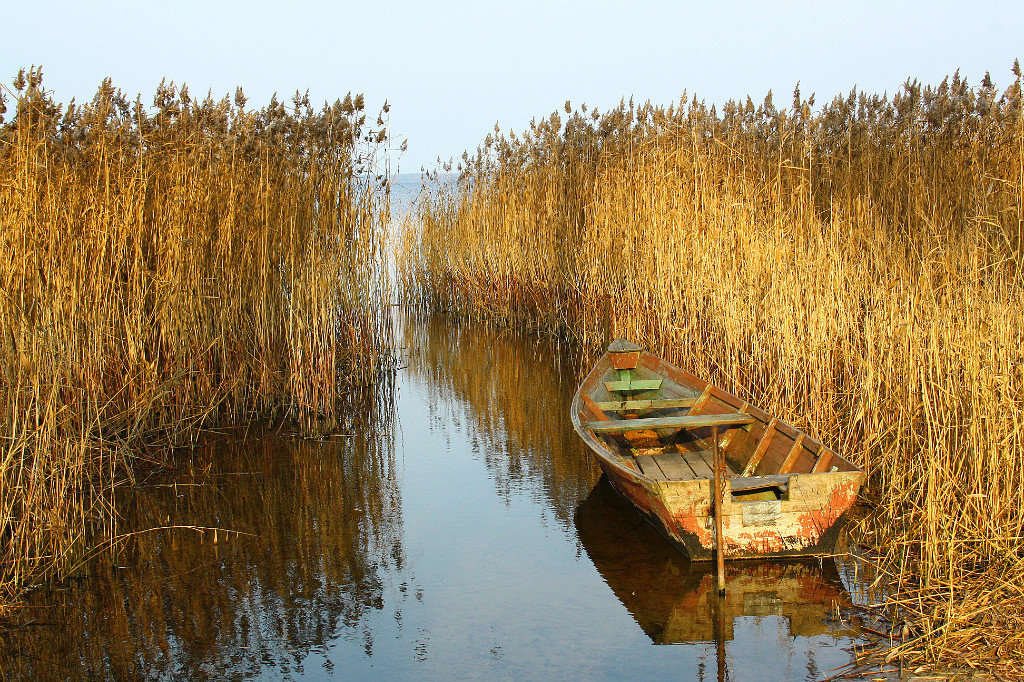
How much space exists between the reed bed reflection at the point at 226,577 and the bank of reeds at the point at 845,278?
2.17 meters

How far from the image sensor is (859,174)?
271 inches

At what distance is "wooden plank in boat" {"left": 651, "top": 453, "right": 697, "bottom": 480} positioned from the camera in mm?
4328

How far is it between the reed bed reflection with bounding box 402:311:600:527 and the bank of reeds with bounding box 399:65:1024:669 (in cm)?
58

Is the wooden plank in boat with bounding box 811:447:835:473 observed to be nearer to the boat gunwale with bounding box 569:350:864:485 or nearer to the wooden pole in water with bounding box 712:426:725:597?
the boat gunwale with bounding box 569:350:864:485

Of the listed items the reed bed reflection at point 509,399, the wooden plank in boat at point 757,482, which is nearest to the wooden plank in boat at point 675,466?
the reed bed reflection at point 509,399

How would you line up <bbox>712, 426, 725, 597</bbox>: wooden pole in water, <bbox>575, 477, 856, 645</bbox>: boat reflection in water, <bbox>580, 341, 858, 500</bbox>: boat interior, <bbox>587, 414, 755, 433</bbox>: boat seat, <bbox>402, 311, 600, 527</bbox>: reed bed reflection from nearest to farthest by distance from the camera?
<bbox>575, 477, 856, 645</bbox>: boat reflection in water → <bbox>712, 426, 725, 597</bbox>: wooden pole in water → <bbox>580, 341, 858, 500</bbox>: boat interior → <bbox>587, 414, 755, 433</bbox>: boat seat → <bbox>402, 311, 600, 527</bbox>: reed bed reflection

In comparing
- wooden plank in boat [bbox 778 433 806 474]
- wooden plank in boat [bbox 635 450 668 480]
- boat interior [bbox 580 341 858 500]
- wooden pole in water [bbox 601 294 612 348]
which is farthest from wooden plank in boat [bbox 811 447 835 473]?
wooden pole in water [bbox 601 294 612 348]

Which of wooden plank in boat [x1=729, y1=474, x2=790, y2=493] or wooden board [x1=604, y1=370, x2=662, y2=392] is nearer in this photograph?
wooden plank in boat [x1=729, y1=474, x2=790, y2=493]

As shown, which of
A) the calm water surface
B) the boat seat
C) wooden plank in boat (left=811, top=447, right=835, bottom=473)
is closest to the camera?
the calm water surface

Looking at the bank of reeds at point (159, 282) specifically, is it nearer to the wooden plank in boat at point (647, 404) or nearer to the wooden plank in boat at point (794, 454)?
the wooden plank in boat at point (647, 404)

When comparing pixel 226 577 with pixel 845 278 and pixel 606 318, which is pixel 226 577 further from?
pixel 606 318

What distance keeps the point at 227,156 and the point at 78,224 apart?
1.61 metres

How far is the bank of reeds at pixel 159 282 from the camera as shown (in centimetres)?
360

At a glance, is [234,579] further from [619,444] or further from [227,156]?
[227,156]
